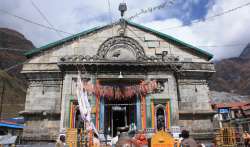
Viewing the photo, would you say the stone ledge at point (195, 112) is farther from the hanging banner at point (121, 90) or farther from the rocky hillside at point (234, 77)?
the rocky hillside at point (234, 77)

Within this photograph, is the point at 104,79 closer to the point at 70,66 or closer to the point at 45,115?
the point at 70,66

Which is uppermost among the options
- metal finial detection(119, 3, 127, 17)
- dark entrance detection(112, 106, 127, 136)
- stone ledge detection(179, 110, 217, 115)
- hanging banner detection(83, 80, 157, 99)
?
metal finial detection(119, 3, 127, 17)

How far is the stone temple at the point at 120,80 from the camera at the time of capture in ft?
61.7

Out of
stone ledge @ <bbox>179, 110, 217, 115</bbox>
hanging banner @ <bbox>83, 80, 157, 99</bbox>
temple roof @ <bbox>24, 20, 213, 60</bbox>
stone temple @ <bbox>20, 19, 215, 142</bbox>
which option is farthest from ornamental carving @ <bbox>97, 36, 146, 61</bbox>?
stone ledge @ <bbox>179, 110, 217, 115</bbox>

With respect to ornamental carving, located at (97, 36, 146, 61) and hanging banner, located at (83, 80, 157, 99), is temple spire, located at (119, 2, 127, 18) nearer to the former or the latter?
ornamental carving, located at (97, 36, 146, 61)

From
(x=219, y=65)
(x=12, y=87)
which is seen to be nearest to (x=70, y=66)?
(x=12, y=87)

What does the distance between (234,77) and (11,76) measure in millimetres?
128084

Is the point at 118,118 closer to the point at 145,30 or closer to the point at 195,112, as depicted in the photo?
the point at 195,112

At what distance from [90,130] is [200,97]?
429 inches

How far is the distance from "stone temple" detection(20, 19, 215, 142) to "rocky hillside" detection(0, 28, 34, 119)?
103 feet

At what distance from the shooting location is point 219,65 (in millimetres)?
170375

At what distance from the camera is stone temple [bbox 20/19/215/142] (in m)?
18.8

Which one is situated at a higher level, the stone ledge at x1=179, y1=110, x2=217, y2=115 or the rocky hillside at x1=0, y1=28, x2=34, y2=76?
the rocky hillside at x1=0, y1=28, x2=34, y2=76

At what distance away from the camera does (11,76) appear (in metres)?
106
